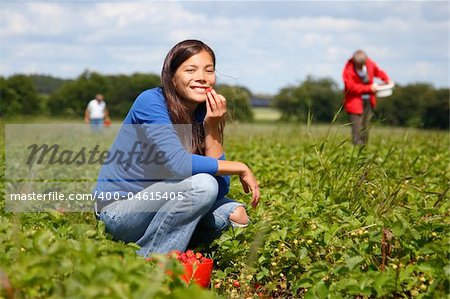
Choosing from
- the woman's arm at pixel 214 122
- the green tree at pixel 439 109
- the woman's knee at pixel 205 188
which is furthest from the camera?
the green tree at pixel 439 109

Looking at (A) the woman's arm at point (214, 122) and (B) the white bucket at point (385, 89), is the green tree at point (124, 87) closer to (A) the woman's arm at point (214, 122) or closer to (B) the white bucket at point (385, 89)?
(B) the white bucket at point (385, 89)

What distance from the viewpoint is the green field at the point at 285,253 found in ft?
6.11

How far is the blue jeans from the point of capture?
3.12 m

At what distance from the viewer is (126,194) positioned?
11.2 ft

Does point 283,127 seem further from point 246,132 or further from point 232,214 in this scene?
point 232,214

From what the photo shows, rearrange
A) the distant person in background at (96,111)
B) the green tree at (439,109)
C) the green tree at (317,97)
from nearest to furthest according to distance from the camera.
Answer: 1. the distant person in background at (96,111)
2. the green tree at (439,109)
3. the green tree at (317,97)

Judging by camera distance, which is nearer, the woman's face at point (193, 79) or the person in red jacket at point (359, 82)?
the woman's face at point (193, 79)

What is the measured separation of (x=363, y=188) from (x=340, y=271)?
1.35 meters

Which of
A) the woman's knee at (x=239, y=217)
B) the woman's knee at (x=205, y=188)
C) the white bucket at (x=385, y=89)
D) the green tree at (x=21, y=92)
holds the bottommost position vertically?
the woman's knee at (x=239, y=217)

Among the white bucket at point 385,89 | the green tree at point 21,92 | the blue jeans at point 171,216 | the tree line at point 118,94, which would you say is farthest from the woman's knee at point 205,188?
the green tree at point 21,92

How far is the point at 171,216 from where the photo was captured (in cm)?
315

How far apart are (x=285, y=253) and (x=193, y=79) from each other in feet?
3.44

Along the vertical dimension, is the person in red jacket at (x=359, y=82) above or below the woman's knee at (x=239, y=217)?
above

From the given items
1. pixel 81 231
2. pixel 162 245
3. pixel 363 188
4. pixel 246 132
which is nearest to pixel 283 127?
A: pixel 246 132
